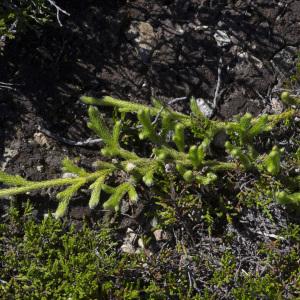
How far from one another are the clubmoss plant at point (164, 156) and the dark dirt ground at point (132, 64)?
0.34 m

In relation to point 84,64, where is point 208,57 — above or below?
above

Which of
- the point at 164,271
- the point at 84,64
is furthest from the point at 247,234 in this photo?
the point at 84,64

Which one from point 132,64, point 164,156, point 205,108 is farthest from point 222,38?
point 164,156

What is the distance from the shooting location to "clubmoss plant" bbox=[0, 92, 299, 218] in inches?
181

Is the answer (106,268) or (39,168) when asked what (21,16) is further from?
(106,268)

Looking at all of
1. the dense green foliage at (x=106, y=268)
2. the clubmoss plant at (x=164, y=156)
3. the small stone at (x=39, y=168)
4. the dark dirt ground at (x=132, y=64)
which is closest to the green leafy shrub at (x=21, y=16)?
the dark dirt ground at (x=132, y=64)

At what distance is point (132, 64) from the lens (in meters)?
5.46

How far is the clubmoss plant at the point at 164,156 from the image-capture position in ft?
15.1

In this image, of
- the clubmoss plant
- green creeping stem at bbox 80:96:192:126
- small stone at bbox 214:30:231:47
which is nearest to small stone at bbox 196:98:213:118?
the clubmoss plant

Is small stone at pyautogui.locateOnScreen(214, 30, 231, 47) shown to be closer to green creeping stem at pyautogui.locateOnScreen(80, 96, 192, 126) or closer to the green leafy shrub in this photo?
green creeping stem at pyautogui.locateOnScreen(80, 96, 192, 126)

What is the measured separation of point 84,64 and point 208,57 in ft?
4.01

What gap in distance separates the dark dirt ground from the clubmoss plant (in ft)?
1.11

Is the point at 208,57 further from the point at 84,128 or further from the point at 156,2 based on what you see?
the point at 84,128

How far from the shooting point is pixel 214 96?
5.38 m
